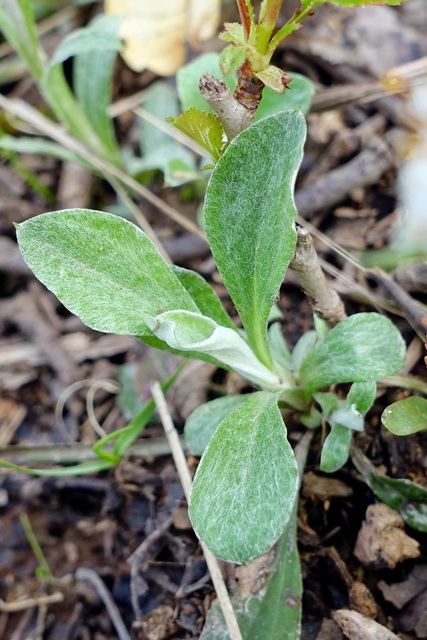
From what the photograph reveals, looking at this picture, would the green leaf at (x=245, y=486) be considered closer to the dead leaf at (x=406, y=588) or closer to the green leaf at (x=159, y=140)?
the dead leaf at (x=406, y=588)

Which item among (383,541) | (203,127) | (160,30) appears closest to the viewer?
(203,127)

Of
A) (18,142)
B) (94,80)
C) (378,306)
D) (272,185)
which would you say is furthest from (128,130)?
(272,185)

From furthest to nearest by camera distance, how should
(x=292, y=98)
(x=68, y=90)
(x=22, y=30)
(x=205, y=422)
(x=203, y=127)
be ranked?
(x=68, y=90) → (x=22, y=30) → (x=292, y=98) → (x=205, y=422) → (x=203, y=127)

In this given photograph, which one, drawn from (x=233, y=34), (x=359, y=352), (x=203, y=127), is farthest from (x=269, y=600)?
(x=233, y=34)

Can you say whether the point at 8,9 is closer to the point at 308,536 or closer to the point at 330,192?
the point at 330,192

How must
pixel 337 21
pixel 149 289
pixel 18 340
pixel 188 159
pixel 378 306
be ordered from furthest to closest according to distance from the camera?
pixel 337 21, pixel 18 340, pixel 188 159, pixel 378 306, pixel 149 289

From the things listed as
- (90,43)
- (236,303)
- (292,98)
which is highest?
(90,43)

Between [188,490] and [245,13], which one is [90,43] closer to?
[245,13]
